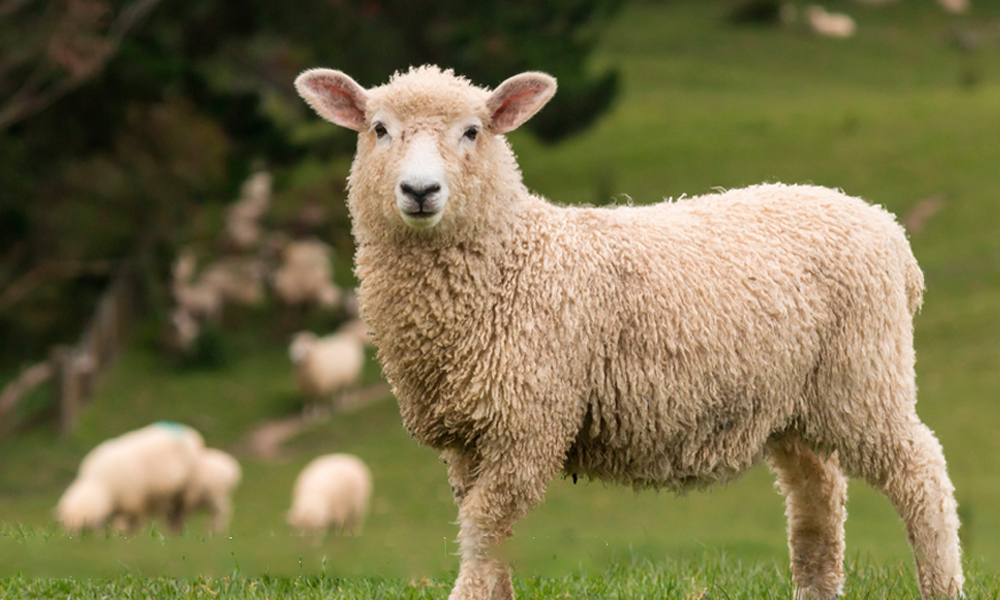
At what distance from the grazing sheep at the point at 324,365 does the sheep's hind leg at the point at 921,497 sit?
13.5 meters

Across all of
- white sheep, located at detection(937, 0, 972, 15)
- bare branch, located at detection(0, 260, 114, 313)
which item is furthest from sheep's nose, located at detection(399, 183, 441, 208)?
white sheep, located at detection(937, 0, 972, 15)

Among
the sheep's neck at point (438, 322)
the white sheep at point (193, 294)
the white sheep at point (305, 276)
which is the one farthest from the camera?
the white sheep at point (305, 276)

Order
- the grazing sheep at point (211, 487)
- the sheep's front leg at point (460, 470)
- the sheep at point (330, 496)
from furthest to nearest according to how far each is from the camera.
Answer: the sheep at point (330, 496) < the grazing sheep at point (211, 487) < the sheep's front leg at point (460, 470)

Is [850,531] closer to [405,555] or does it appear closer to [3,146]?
[405,555]

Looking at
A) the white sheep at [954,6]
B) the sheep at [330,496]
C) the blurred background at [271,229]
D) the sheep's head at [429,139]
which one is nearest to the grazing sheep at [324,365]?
the blurred background at [271,229]

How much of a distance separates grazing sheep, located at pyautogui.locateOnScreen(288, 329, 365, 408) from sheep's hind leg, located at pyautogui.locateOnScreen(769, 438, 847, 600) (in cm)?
1300

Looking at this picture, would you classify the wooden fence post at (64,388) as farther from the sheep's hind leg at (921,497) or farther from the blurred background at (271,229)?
the sheep's hind leg at (921,497)

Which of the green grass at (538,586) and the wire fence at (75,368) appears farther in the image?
the wire fence at (75,368)

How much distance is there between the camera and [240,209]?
21.8 meters

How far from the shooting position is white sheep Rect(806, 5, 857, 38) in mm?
33438

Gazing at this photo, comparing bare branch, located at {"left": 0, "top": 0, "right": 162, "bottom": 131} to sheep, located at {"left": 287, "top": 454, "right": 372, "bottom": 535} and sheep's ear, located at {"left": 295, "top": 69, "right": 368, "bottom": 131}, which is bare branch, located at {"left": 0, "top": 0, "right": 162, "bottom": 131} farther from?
sheep's ear, located at {"left": 295, "top": 69, "right": 368, "bottom": 131}

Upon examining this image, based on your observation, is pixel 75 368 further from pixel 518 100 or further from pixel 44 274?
pixel 518 100

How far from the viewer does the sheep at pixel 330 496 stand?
1283 cm

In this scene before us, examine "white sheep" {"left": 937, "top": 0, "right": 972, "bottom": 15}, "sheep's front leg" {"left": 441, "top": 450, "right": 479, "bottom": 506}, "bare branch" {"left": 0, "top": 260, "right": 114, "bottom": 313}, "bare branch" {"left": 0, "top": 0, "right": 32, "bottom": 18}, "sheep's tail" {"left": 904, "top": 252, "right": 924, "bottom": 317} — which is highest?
"white sheep" {"left": 937, "top": 0, "right": 972, "bottom": 15}
